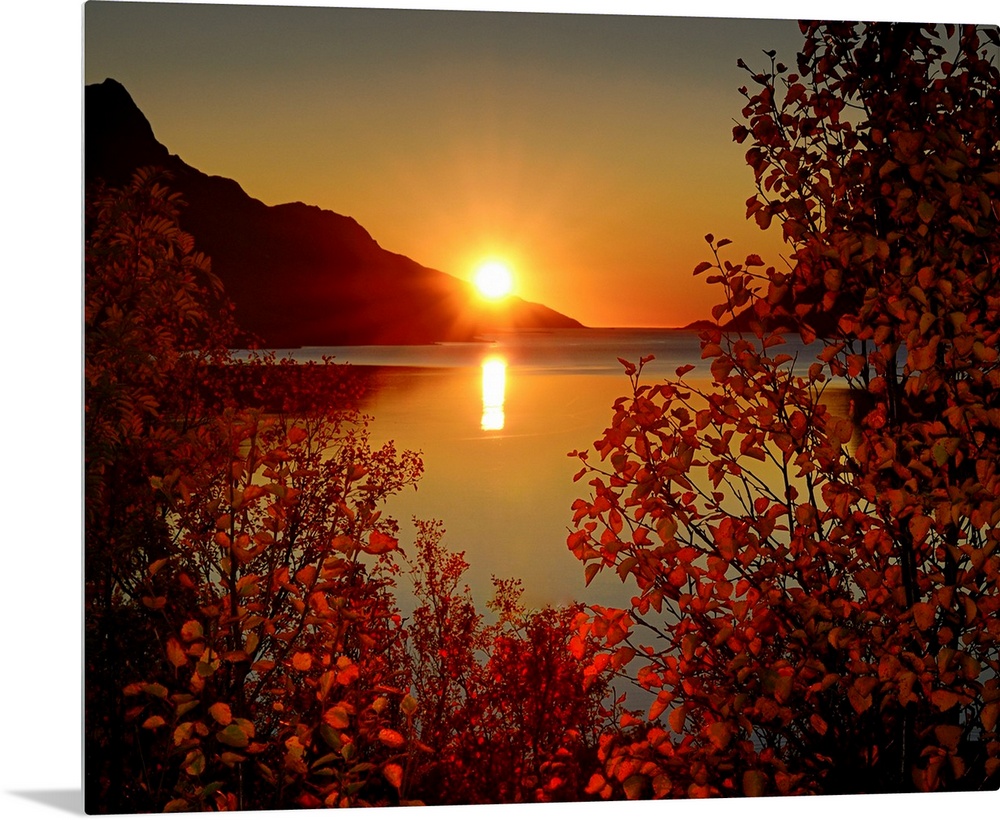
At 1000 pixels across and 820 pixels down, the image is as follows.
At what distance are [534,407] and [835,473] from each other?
84cm

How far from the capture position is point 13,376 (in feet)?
Result: 9.55

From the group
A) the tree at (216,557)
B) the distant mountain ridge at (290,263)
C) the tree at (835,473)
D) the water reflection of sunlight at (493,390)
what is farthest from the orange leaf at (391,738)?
the distant mountain ridge at (290,263)

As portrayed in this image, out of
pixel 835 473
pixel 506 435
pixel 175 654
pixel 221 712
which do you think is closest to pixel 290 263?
pixel 506 435

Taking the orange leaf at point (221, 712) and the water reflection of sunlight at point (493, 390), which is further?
the water reflection of sunlight at point (493, 390)

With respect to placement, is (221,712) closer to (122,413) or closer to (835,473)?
(122,413)

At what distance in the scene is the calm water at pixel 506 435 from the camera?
3.03 m

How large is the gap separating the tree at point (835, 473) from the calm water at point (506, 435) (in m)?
0.07

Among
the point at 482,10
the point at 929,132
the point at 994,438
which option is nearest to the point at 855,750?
the point at 994,438

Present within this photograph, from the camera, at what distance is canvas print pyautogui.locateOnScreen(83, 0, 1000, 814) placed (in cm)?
296

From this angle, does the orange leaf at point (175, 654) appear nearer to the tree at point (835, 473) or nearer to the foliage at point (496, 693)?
the foliage at point (496, 693)

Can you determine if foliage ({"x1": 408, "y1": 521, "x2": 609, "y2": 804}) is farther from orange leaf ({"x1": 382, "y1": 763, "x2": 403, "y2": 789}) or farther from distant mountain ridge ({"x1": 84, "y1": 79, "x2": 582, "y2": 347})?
distant mountain ridge ({"x1": 84, "y1": 79, "x2": 582, "y2": 347})

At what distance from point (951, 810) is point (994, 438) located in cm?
101

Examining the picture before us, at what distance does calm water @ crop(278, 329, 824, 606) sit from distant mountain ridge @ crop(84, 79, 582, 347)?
7 cm

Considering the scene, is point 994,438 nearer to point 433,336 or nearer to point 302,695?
point 433,336
